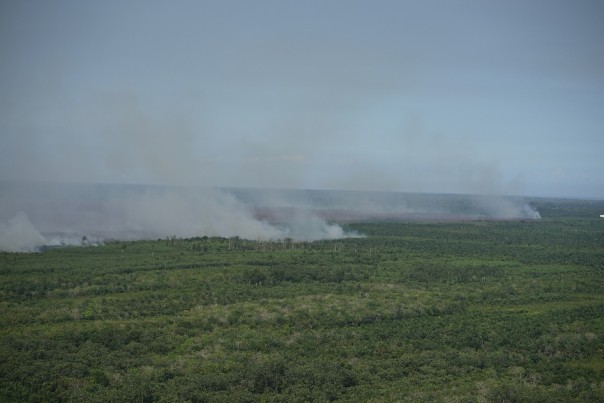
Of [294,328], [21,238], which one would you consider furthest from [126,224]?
[294,328]

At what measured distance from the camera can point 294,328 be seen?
148ft

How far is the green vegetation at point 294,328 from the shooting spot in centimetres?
3234

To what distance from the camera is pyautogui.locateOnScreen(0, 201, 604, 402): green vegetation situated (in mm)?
32344

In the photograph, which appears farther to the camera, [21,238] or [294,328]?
[21,238]

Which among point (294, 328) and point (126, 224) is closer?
point (294, 328)

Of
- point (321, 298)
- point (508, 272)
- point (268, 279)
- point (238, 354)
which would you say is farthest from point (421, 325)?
point (508, 272)

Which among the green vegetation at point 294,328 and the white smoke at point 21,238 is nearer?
the green vegetation at point 294,328

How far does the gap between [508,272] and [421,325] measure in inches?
1306

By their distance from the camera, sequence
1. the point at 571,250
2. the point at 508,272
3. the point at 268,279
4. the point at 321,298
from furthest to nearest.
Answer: the point at 571,250 → the point at 508,272 → the point at 268,279 → the point at 321,298

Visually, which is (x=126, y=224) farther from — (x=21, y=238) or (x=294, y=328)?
(x=294, y=328)

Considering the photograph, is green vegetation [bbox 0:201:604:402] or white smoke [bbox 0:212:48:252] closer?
green vegetation [bbox 0:201:604:402]

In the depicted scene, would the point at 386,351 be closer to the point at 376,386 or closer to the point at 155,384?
the point at 376,386

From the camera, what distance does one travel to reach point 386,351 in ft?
130

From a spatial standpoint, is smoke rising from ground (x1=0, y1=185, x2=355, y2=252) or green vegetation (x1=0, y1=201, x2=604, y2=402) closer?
green vegetation (x1=0, y1=201, x2=604, y2=402)
